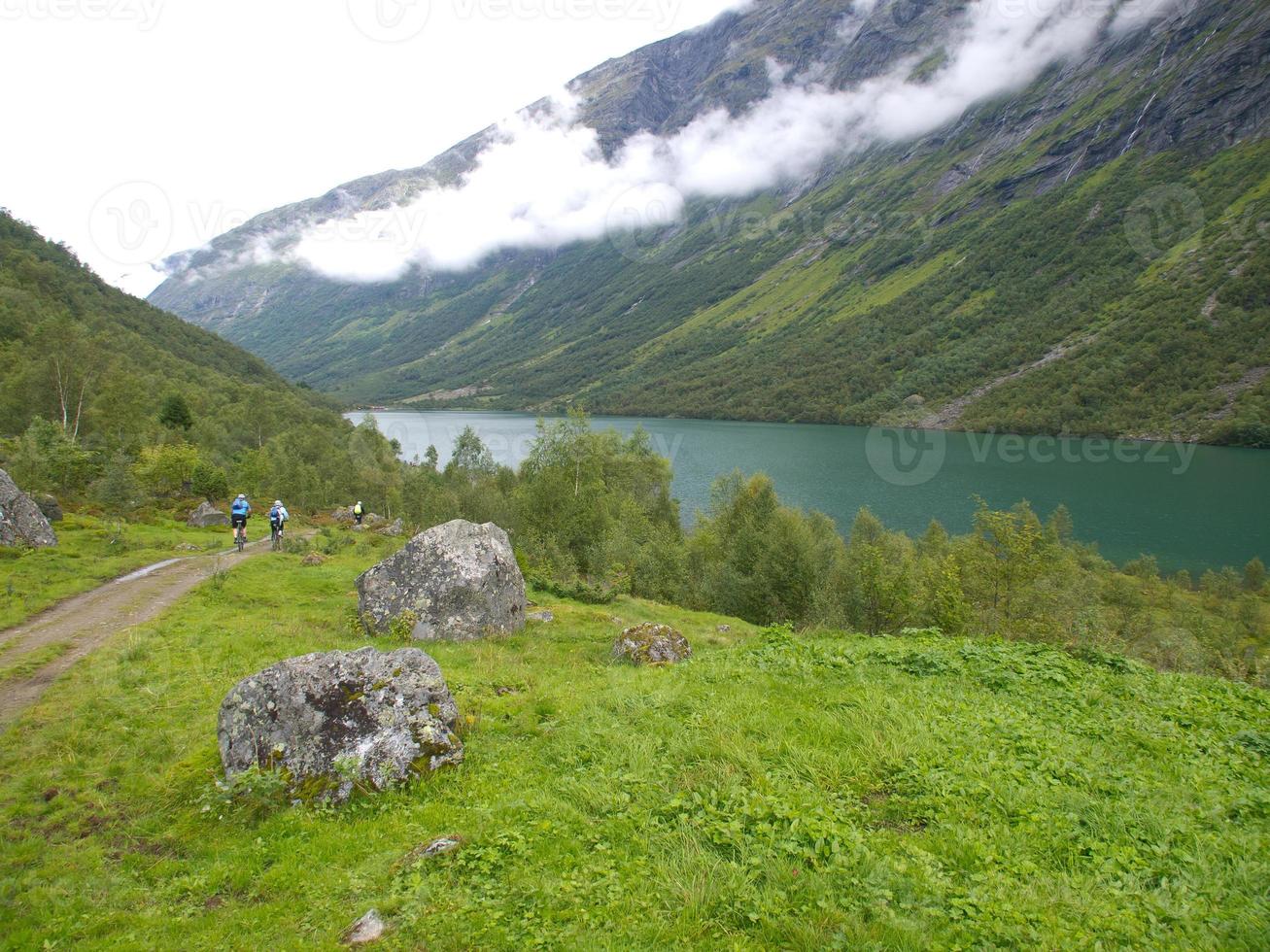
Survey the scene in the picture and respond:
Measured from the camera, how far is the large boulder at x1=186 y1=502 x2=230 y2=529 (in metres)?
35.4

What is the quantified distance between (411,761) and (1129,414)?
743 feet

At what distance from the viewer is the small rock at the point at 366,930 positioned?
6129 millimetres

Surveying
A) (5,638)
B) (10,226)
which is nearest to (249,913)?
(5,638)

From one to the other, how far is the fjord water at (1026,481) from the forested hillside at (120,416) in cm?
2923

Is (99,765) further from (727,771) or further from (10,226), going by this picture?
(10,226)

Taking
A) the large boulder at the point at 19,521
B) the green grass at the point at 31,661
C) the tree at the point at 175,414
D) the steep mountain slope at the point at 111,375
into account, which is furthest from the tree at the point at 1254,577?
the tree at the point at 175,414

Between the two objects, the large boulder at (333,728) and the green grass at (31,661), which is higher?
the green grass at (31,661)

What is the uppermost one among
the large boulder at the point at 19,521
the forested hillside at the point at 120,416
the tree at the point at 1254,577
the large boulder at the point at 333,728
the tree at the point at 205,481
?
the forested hillside at the point at 120,416

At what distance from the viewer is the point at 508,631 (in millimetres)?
19016

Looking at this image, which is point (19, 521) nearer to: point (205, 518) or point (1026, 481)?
point (205, 518)

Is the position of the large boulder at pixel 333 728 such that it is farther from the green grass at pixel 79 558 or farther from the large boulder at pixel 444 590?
the green grass at pixel 79 558

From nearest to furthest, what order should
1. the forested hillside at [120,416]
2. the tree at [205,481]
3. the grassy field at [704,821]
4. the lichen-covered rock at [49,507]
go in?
the grassy field at [704,821]
the lichen-covered rock at [49,507]
the forested hillside at [120,416]
the tree at [205,481]

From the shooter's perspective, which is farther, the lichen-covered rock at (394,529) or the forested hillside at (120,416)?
the lichen-covered rock at (394,529)

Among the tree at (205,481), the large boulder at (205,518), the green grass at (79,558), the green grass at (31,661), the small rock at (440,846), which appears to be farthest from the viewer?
the tree at (205,481)
